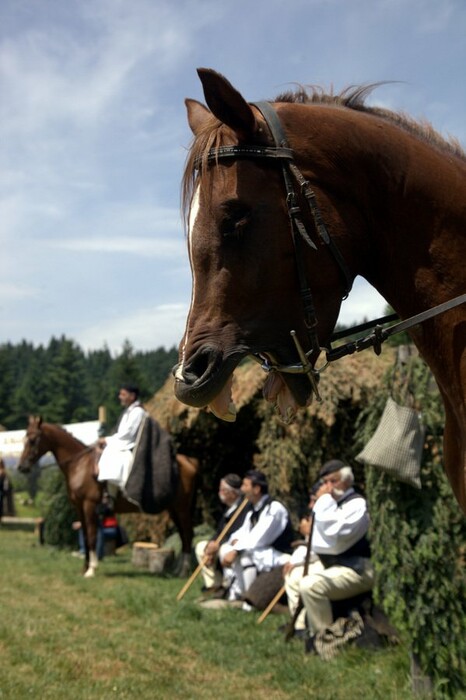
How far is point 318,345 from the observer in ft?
6.37

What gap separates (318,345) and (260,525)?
6.29m

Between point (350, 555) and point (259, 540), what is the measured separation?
189 centimetres

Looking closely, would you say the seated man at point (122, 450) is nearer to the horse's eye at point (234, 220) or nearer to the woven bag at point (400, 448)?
the woven bag at point (400, 448)

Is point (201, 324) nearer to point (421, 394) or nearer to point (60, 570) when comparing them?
point (421, 394)

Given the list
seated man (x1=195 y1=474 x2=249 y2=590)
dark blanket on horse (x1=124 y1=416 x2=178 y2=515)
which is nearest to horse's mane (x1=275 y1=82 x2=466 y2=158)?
seated man (x1=195 y1=474 x2=249 y2=590)

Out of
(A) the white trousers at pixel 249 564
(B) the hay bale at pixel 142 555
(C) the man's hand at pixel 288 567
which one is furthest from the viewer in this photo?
(B) the hay bale at pixel 142 555

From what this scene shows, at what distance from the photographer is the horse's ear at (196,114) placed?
2.17 m

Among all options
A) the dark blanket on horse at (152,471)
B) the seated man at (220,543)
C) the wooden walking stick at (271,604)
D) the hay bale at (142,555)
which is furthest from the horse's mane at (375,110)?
the hay bale at (142,555)

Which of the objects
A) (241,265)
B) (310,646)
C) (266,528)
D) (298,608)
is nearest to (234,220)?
(241,265)

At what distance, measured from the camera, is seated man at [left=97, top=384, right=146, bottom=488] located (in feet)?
35.0

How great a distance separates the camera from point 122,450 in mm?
10781

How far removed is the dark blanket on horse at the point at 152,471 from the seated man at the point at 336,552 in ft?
14.9

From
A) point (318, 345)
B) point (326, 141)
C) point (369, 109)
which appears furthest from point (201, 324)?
point (369, 109)

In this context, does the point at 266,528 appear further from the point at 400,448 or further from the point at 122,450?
the point at 400,448
